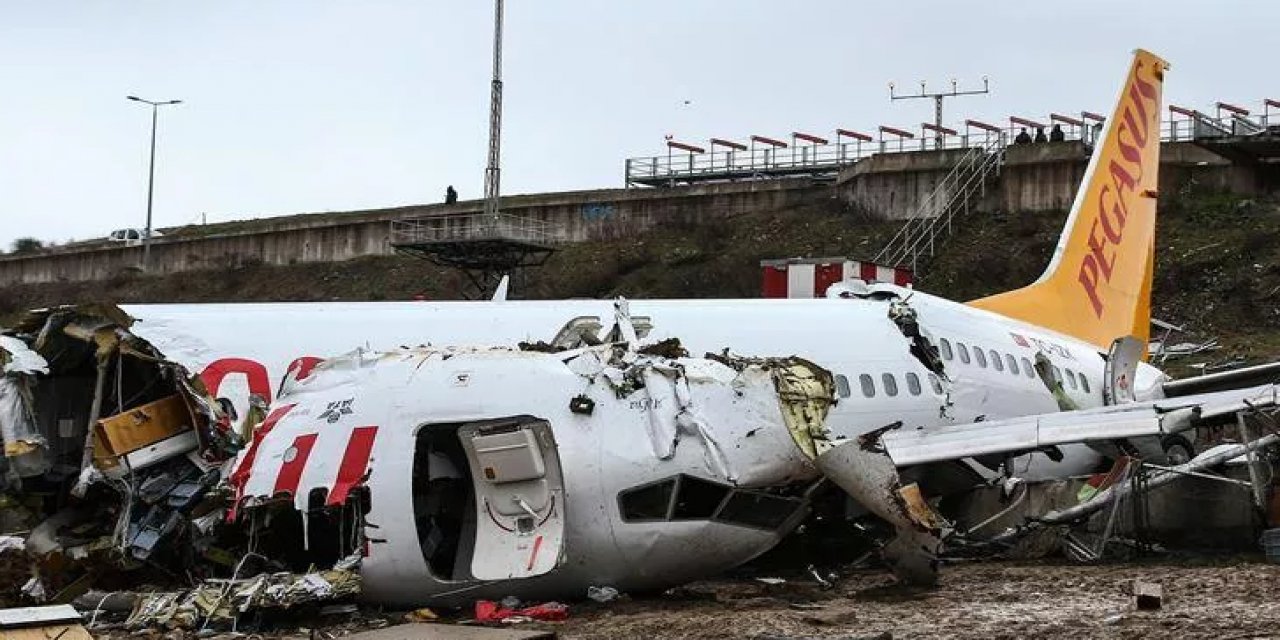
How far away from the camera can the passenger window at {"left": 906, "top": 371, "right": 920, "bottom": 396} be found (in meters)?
17.1

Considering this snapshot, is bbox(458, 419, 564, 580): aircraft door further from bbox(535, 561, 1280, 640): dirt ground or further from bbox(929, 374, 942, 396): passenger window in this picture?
bbox(929, 374, 942, 396): passenger window

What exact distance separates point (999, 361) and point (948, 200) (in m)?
32.6

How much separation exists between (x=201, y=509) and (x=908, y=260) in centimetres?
3784

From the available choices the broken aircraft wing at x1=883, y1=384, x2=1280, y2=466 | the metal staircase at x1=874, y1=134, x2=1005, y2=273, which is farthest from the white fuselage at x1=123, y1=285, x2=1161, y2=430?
the metal staircase at x1=874, y1=134, x2=1005, y2=273

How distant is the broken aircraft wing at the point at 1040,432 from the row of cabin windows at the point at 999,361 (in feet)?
10.6

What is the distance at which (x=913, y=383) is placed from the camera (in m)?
17.2

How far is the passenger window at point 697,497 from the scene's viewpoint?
1197 cm

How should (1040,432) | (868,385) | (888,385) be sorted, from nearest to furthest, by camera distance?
(1040,432) < (868,385) < (888,385)

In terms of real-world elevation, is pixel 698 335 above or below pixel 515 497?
above

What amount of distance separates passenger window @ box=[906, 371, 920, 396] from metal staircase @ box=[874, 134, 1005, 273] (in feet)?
106

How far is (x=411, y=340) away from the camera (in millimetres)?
16047

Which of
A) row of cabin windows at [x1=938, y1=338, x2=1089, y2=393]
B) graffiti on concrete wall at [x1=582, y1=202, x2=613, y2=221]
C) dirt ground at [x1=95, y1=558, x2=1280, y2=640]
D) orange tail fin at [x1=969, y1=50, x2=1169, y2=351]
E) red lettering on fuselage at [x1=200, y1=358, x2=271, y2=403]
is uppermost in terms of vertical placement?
graffiti on concrete wall at [x1=582, y1=202, x2=613, y2=221]

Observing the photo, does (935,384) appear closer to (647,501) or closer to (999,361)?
(999,361)

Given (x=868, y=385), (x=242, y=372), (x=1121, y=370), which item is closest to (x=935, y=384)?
(x=868, y=385)
